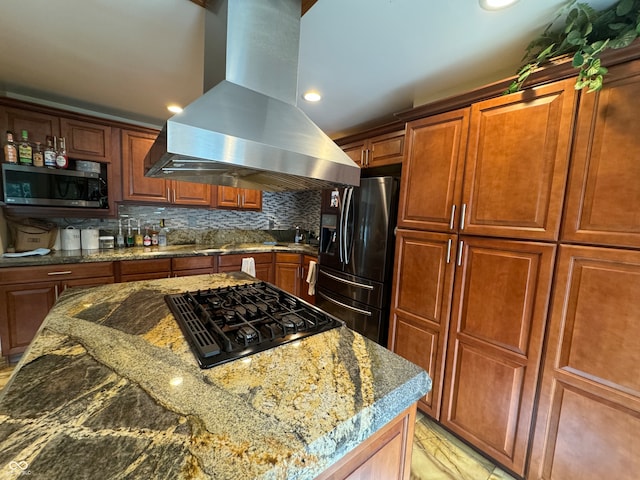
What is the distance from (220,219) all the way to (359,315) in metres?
2.32

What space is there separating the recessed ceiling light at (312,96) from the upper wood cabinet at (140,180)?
1707 millimetres

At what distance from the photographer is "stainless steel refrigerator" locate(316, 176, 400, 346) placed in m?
2.06

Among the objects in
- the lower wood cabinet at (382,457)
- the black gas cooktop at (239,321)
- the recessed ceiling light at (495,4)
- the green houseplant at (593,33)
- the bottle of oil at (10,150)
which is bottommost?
the lower wood cabinet at (382,457)

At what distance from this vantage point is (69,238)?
2473 mm

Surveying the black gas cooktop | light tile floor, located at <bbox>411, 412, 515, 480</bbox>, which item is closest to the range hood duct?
the black gas cooktop

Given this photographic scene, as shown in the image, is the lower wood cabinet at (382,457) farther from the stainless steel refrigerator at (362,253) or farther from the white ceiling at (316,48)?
the white ceiling at (316,48)

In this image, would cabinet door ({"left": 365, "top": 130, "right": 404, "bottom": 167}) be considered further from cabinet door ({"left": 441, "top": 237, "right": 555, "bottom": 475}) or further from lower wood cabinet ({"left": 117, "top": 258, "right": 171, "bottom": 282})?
lower wood cabinet ({"left": 117, "top": 258, "right": 171, "bottom": 282})

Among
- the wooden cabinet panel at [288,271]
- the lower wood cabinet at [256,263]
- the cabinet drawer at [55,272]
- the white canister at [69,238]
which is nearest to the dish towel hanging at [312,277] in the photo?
the wooden cabinet panel at [288,271]

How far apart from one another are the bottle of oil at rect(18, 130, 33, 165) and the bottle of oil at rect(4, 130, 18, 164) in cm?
3

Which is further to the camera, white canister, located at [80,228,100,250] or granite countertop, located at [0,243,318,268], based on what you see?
white canister, located at [80,228,100,250]

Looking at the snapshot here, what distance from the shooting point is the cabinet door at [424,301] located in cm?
163

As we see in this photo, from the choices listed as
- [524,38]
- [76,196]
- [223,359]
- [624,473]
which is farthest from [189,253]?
[624,473]

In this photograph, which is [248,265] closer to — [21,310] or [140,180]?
[140,180]

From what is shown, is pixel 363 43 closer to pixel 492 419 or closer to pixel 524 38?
pixel 524 38
